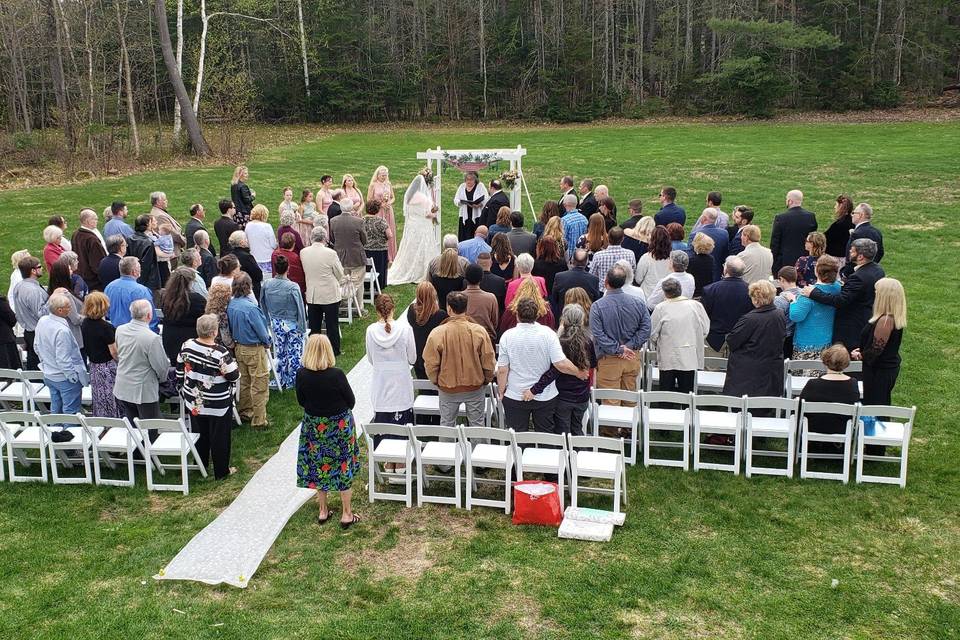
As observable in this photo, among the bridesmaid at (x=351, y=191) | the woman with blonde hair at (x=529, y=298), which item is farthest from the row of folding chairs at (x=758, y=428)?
the bridesmaid at (x=351, y=191)

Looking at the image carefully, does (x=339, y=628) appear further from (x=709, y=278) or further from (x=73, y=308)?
(x=709, y=278)

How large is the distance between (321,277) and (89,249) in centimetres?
316

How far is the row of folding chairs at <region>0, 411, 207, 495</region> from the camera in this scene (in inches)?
290

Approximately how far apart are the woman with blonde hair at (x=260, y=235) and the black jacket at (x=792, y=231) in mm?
7081

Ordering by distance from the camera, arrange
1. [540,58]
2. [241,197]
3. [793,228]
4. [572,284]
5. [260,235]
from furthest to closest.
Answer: [540,58] < [241,197] < [260,235] < [793,228] < [572,284]

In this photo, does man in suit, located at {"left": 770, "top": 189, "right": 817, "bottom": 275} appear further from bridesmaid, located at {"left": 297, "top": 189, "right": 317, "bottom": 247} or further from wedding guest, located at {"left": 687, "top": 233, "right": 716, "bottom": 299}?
bridesmaid, located at {"left": 297, "top": 189, "right": 317, "bottom": 247}

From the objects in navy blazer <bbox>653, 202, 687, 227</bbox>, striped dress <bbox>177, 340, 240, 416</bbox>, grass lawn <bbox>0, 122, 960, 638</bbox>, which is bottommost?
grass lawn <bbox>0, 122, 960, 638</bbox>

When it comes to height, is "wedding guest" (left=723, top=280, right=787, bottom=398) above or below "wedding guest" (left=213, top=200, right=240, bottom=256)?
below

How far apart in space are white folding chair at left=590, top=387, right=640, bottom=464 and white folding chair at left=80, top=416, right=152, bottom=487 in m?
4.09

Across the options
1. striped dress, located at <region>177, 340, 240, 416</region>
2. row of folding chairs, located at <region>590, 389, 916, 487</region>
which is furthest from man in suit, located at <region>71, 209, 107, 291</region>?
row of folding chairs, located at <region>590, 389, 916, 487</region>

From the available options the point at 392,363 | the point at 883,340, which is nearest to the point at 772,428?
the point at 883,340

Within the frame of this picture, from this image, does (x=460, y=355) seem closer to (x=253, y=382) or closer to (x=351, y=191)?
(x=253, y=382)

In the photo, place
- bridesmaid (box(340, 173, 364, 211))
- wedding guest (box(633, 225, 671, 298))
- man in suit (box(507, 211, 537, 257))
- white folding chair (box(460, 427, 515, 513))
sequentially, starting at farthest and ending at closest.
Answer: bridesmaid (box(340, 173, 364, 211)) < man in suit (box(507, 211, 537, 257)) < wedding guest (box(633, 225, 671, 298)) < white folding chair (box(460, 427, 515, 513))

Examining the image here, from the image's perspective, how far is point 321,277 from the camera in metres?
10.6
